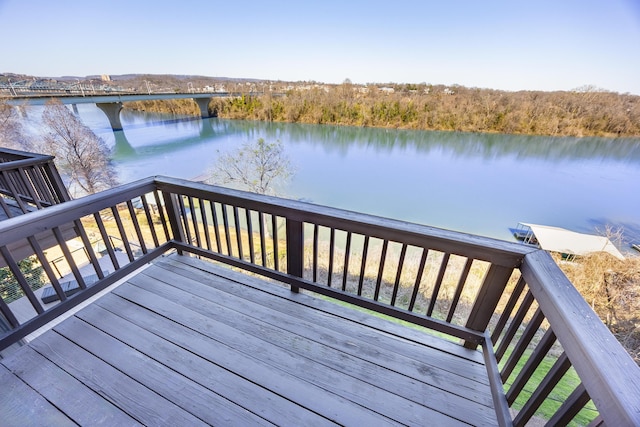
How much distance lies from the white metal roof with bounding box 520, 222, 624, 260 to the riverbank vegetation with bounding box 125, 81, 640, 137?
19466 millimetres

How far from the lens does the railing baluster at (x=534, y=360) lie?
928mm

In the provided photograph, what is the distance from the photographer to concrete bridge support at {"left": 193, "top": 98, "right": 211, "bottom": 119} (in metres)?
29.0

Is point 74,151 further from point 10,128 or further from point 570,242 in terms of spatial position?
point 570,242

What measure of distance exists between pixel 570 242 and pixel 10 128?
2415 cm

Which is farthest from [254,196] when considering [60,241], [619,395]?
[619,395]

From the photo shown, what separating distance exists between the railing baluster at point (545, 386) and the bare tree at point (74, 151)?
15673 millimetres

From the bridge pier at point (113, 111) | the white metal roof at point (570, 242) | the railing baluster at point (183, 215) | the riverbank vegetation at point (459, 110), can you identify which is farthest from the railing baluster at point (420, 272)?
the riverbank vegetation at point (459, 110)

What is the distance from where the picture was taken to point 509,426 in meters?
1.11

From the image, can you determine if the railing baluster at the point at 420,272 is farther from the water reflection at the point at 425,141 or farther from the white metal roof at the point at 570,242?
the water reflection at the point at 425,141

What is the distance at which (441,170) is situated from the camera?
55.4 feet

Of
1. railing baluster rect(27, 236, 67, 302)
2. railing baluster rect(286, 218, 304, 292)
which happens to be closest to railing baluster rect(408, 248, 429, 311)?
railing baluster rect(286, 218, 304, 292)

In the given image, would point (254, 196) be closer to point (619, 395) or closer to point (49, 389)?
point (49, 389)

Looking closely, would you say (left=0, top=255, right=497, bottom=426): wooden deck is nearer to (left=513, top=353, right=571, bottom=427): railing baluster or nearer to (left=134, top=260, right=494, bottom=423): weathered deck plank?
(left=134, top=260, right=494, bottom=423): weathered deck plank

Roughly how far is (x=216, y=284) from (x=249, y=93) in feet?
113
